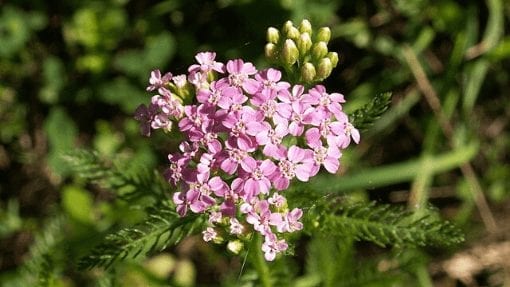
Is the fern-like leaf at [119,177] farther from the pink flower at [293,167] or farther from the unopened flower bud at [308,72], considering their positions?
the unopened flower bud at [308,72]

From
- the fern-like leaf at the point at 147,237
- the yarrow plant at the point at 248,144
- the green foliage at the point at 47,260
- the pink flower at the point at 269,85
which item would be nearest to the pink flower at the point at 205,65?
the yarrow plant at the point at 248,144

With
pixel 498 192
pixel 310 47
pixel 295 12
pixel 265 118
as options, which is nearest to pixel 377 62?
pixel 295 12

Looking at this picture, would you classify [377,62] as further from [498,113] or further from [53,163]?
[53,163]

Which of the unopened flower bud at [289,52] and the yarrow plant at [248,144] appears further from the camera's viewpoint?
the unopened flower bud at [289,52]

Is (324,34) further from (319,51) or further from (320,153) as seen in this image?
(320,153)

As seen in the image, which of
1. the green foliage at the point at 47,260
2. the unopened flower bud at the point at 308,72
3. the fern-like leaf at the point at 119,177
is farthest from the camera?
→ the green foliage at the point at 47,260

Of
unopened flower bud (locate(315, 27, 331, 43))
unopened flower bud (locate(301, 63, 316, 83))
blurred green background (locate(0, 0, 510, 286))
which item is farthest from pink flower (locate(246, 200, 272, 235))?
blurred green background (locate(0, 0, 510, 286))
